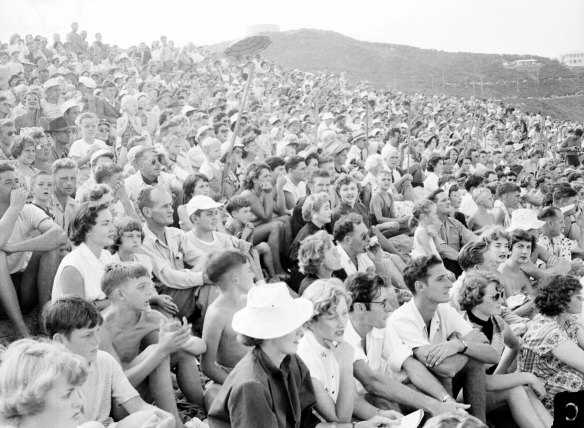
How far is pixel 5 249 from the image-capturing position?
17.0ft

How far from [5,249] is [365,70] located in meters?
50.8

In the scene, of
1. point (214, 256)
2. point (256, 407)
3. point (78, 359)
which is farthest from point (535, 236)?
point (78, 359)

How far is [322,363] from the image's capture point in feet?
13.9

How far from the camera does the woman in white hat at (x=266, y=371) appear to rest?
10.8ft

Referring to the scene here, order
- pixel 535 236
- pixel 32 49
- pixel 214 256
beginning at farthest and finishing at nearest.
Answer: pixel 32 49
pixel 535 236
pixel 214 256

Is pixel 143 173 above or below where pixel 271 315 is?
above

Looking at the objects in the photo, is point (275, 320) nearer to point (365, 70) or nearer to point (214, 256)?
point (214, 256)

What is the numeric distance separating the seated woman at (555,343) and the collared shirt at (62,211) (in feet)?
12.1

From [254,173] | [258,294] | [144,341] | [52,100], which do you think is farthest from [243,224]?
[52,100]

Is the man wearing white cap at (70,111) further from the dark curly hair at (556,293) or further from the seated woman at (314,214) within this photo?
the dark curly hair at (556,293)

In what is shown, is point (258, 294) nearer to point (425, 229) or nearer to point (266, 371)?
point (266, 371)

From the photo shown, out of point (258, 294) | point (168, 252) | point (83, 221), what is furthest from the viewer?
point (168, 252)

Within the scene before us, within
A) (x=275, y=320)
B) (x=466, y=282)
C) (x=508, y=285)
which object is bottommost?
(x=508, y=285)

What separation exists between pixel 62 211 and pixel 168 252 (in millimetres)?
960
